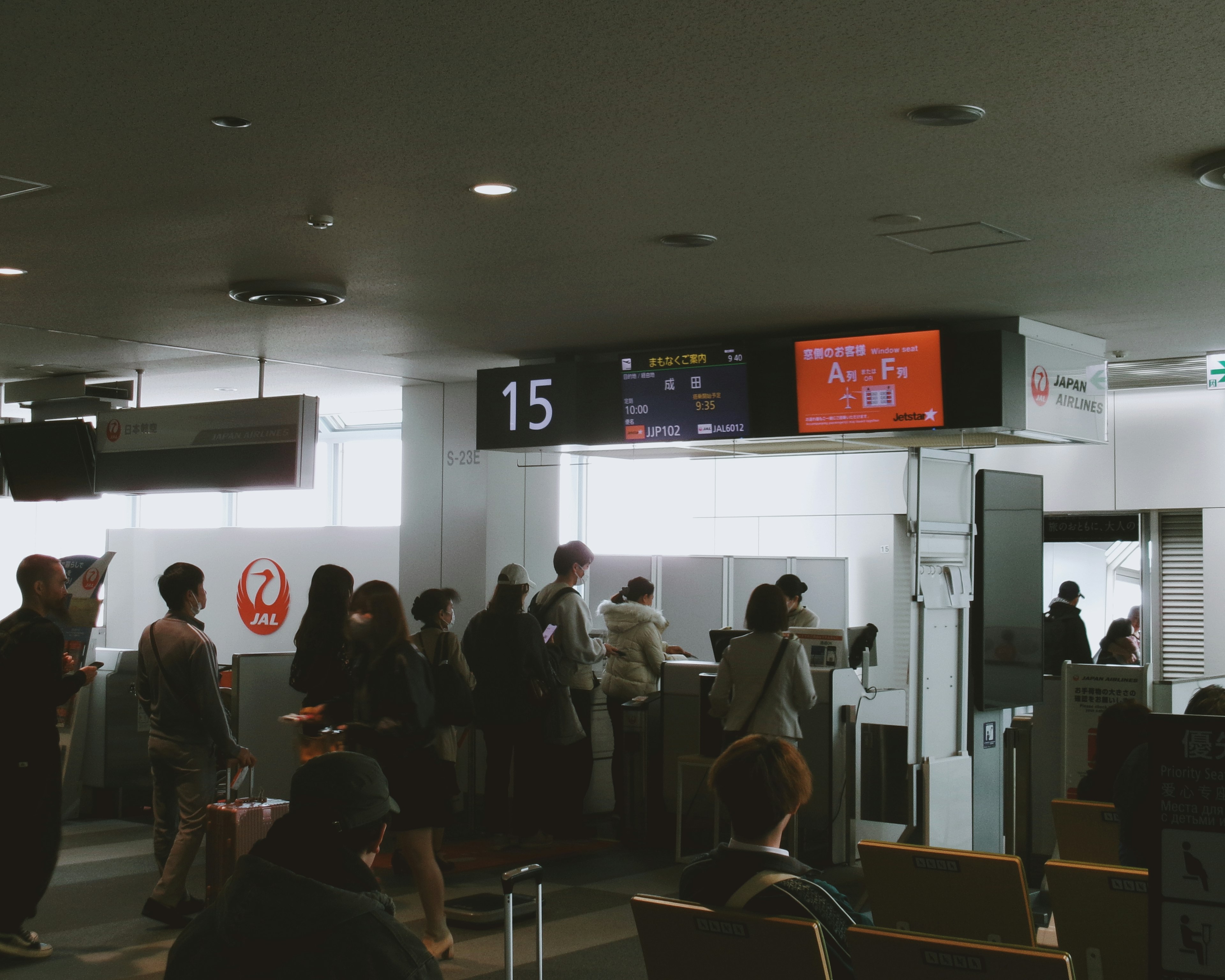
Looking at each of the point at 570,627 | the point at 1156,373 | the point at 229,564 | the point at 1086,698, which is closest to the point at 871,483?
the point at 1156,373

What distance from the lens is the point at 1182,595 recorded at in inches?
371

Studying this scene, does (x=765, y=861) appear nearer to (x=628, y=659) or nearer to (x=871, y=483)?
(x=628, y=659)

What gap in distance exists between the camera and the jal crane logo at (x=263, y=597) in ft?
35.1

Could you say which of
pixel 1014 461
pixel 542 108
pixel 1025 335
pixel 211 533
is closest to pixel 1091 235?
pixel 1025 335

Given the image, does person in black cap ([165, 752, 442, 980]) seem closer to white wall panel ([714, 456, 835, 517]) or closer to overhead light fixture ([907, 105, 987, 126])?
overhead light fixture ([907, 105, 987, 126])

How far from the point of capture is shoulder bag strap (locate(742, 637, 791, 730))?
19.1 feet

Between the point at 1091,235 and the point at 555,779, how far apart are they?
13.8ft

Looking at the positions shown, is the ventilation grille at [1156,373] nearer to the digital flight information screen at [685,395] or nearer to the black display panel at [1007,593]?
the black display panel at [1007,593]

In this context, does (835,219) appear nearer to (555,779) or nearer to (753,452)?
(753,452)

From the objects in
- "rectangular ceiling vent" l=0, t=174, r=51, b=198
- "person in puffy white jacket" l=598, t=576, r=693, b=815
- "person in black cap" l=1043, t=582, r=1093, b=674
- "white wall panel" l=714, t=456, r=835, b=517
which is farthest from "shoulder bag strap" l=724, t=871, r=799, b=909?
"white wall panel" l=714, t=456, r=835, b=517

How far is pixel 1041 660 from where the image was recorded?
22.2 ft

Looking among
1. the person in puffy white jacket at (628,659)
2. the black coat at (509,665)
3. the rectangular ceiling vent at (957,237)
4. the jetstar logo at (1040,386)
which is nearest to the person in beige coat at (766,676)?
the black coat at (509,665)

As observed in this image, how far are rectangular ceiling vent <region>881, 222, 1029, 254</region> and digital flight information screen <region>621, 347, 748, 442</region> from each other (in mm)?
1781

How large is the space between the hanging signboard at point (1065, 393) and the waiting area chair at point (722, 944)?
4040 millimetres
